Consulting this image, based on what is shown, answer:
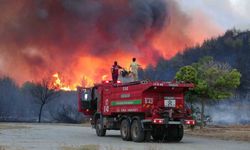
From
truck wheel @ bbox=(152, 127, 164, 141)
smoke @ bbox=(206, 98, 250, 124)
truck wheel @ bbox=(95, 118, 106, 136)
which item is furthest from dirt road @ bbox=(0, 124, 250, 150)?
smoke @ bbox=(206, 98, 250, 124)

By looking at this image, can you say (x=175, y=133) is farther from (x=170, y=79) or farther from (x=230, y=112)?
(x=170, y=79)

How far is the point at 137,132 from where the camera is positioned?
79.0ft

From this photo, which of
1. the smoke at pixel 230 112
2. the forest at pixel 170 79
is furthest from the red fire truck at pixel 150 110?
the smoke at pixel 230 112

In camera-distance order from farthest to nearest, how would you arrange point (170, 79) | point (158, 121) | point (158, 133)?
point (170, 79), point (158, 133), point (158, 121)

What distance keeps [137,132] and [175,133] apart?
211 cm

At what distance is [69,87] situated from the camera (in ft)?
209

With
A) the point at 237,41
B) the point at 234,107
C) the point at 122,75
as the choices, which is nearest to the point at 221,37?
the point at 237,41

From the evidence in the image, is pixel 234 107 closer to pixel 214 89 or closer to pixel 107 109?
pixel 214 89

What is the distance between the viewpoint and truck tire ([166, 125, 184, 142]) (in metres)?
24.8

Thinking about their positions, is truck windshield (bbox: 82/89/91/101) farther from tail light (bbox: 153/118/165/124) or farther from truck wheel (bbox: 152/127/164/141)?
tail light (bbox: 153/118/165/124)

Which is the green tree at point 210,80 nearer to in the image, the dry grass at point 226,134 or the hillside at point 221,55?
the dry grass at point 226,134

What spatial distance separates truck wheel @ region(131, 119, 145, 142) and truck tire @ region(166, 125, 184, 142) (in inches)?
70.1

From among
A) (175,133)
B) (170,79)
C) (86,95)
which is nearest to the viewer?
(175,133)

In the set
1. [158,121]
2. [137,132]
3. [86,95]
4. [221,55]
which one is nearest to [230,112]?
[221,55]
